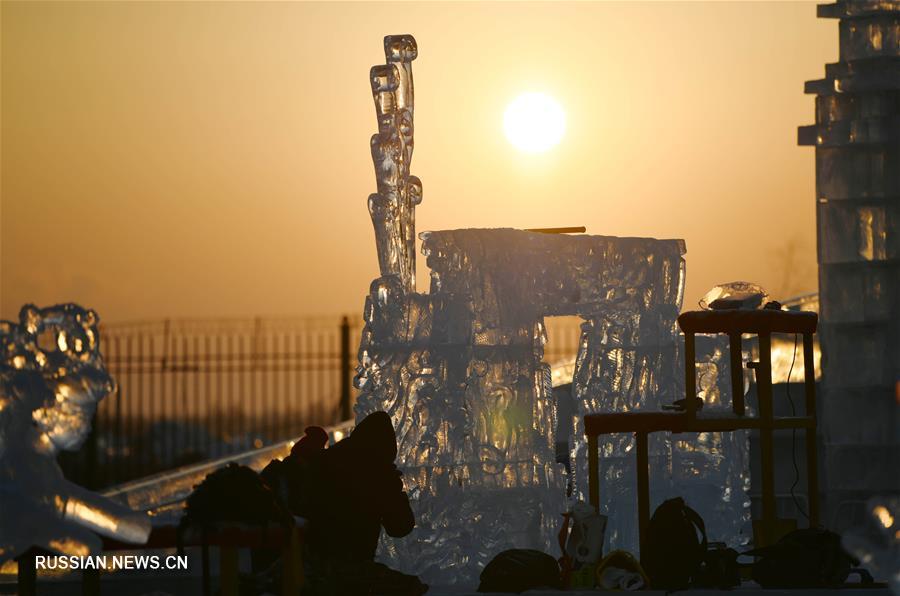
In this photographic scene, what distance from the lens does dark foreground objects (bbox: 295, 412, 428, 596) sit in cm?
806

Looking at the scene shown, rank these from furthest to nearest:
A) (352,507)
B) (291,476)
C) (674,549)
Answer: (674,549), (352,507), (291,476)

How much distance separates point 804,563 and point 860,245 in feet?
15.2

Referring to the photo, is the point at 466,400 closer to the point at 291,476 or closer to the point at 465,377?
the point at 465,377

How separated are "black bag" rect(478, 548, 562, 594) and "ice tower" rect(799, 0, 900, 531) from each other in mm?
4475

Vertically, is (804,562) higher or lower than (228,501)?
lower

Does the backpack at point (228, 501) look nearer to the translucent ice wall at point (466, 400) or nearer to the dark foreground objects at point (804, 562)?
the dark foreground objects at point (804, 562)

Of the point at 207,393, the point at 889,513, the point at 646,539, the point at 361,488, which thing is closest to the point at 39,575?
the point at 361,488

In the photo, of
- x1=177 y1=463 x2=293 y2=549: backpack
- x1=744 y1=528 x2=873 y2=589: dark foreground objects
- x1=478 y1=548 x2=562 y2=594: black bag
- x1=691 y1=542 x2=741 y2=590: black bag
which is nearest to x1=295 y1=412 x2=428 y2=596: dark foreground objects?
x1=478 y1=548 x2=562 y2=594: black bag

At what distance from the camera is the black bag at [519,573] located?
28.8ft

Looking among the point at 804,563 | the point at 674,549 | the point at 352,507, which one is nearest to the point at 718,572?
the point at 674,549

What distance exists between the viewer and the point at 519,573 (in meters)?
8.84

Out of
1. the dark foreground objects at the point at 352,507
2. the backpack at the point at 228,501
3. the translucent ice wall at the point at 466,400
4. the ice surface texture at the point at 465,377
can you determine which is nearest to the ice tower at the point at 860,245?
the ice surface texture at the point at 465,377

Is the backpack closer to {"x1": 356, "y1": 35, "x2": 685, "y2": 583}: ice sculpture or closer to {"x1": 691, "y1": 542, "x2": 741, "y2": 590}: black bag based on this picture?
{"x1": 691, "y1": 542, "x2": 741, "y2": 590}: black bag

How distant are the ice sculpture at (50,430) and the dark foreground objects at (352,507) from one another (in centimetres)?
133
